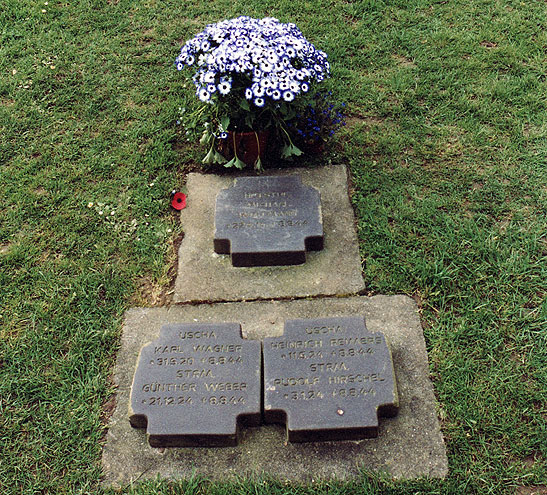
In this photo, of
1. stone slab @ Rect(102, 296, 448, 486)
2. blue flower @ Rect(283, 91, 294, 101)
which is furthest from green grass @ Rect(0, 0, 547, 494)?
blue flower @ Rect(283, 91, 294, 101)

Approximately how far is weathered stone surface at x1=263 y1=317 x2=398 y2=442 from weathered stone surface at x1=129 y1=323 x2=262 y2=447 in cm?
9

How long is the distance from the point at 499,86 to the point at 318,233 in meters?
1.96

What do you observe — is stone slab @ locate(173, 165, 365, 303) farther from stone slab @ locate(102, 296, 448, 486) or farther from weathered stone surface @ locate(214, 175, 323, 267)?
stone slab @ locate(102, 296, 448, 486)

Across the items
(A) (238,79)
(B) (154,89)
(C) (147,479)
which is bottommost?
(C) (147,479)

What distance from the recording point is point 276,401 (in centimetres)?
238

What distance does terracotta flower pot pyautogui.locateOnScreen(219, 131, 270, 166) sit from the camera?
341 centimetres

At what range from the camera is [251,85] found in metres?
3.22

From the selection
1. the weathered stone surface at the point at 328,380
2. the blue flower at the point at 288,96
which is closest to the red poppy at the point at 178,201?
the blue flower at the point at 288,96

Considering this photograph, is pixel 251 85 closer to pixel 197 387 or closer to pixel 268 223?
pixel 268 223

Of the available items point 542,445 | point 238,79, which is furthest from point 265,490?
point 238,79

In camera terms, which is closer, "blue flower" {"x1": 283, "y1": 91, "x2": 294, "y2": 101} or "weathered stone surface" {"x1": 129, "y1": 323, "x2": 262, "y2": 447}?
"weathered stone surface" {"x1": 129, "y1": 323, "x2": 262, "y2": 447}

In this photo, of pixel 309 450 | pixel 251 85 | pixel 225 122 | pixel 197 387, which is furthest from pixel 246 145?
pixel 309 450

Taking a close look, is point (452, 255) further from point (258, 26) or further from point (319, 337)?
point (258, 26)

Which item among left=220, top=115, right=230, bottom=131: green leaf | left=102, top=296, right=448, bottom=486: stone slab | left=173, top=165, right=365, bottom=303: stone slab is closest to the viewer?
left=102, top=296, right=448, bottom=486: stone slab
